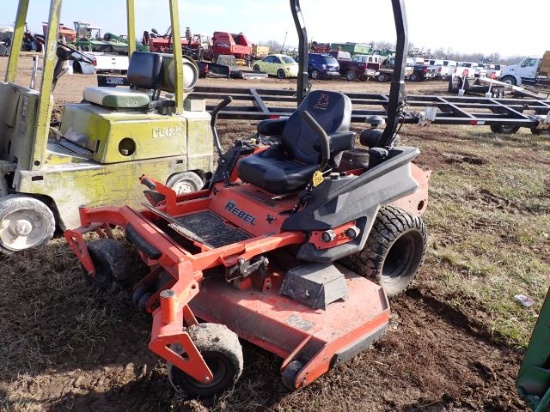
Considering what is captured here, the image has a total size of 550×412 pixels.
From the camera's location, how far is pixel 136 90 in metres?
4.96

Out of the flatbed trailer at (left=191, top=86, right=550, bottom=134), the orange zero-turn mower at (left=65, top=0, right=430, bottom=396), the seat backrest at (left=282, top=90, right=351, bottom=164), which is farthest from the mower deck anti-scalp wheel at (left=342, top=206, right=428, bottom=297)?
the flatbed trailer at (left=191, top=86, right=550, bottom=134)

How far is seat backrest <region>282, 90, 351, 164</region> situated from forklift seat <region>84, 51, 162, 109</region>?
1.56m

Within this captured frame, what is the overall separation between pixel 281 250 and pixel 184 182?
1.84 m

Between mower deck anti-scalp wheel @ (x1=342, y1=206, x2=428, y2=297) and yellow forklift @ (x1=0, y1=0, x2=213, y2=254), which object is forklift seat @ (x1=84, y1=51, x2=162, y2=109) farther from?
mower deck anti-scalp wheel @ (x1=342, y1=206, x2=428, y2=297)

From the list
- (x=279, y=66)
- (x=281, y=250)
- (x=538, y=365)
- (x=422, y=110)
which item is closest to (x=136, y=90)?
(x=281, y=250)

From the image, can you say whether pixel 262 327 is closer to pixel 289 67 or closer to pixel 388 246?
pixel 388 246

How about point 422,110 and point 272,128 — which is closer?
point 272,128

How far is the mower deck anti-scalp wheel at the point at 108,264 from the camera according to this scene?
10.8 ft

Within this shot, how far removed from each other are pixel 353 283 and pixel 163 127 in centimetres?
243

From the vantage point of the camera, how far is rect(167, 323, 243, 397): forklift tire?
245 cm

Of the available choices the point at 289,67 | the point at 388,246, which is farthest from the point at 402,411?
the point at 289,67

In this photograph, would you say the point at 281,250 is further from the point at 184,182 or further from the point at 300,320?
the point at 184,182

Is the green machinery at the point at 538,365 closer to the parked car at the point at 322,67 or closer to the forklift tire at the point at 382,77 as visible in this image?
the parked car at the point at 322,67

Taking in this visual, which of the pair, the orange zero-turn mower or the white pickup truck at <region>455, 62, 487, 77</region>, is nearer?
the orange zero-turn mower
